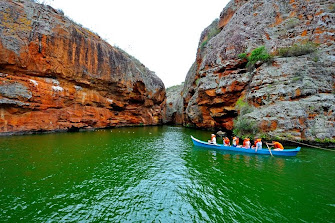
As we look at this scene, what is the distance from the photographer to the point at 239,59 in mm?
19938

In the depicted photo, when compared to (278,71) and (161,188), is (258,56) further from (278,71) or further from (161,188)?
(161,188)

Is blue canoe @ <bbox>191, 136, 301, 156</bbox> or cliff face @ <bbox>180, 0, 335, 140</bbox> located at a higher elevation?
cliff face @ <bbox>180, 0, 335, 140</bbox>

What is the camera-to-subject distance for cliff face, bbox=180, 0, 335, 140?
1280 cm

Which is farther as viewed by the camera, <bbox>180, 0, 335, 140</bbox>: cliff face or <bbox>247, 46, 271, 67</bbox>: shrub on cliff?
<bbox>247, 46, 271, 67</bbox>: shrub on cliff

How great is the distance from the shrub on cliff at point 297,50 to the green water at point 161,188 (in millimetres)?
11078

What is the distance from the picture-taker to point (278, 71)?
618 inches

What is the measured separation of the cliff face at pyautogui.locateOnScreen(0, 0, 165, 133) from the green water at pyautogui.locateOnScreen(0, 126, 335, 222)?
9.10 meters

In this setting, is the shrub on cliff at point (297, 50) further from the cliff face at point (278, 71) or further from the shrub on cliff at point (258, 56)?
the shrub on cliff at point (258, 56)

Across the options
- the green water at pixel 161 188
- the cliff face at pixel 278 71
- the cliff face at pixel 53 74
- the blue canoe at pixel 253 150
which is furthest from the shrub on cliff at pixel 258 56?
the cliff face at pixel 53 74

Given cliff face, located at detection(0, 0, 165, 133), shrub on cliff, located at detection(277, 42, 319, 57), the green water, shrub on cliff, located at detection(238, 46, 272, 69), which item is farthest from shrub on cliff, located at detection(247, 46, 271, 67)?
cliff face, located at detection(0, 0, 165, 133)

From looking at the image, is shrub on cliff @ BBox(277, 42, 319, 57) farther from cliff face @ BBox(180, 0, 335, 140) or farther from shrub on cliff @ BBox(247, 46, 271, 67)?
shrub on cliff @ BBox(247, 46, 271, 67)

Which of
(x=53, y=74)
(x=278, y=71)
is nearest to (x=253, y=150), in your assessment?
(x=278, y=71)

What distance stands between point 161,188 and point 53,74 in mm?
21014

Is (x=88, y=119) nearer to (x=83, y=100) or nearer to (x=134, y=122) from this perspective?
(x=83, y=100)
